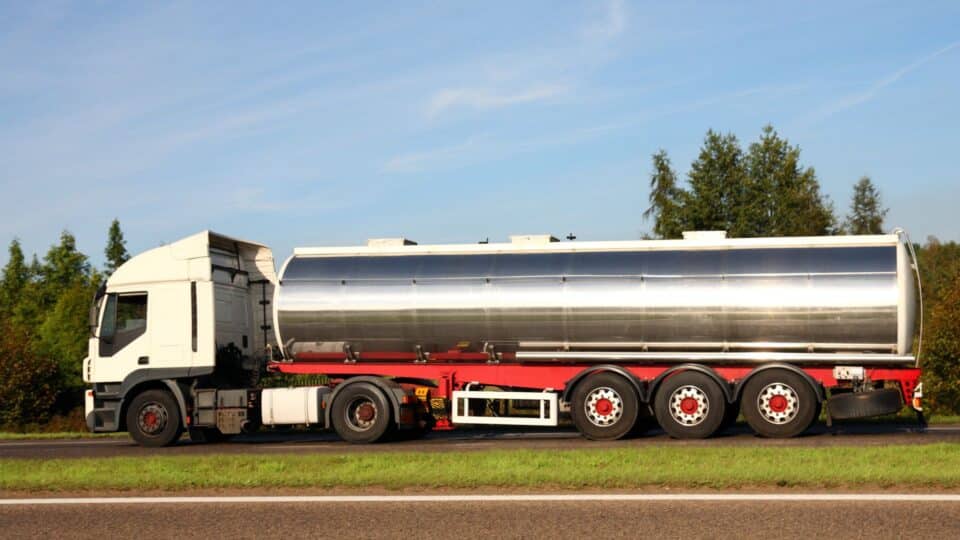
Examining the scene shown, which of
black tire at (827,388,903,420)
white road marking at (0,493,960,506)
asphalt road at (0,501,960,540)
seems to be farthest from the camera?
black tire at (827,388,903,420)

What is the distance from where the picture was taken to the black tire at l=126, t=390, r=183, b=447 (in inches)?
774

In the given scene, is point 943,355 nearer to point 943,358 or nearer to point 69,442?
point 943,358

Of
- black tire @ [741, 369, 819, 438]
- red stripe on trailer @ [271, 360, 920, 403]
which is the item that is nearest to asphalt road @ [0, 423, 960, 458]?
black tire @ [741, 369, 819, 438]

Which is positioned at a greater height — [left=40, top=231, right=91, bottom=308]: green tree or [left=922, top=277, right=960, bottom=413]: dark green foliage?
[left=40, top=231, right=91, bottom=308]: green tree

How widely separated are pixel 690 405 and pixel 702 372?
23.1 inches

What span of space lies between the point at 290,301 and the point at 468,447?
16.8 ft

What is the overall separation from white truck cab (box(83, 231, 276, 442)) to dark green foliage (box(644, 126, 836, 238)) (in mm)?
46907

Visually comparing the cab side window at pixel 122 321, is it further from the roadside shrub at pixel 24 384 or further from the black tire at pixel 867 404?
the roadside shrub at pixel 24 384

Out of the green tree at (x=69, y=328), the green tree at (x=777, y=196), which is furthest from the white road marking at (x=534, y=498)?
the green tree at (x=69, y=328)

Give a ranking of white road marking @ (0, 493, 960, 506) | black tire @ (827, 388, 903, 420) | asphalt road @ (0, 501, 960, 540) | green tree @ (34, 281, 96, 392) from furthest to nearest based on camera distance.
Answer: green tree @ (34, 281, 96, 392), black tire @ (827, 388, 903, 420), white road marking @ (0, 493, 960, 506), asphalt road @ (0, 501, 960, 540)

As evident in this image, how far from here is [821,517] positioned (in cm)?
841

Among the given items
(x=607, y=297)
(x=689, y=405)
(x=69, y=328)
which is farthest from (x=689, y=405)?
(x=69, y=328)

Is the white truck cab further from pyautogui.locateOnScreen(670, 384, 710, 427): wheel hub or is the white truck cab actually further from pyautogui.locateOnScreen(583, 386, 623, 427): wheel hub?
pyautogui.locateOnScreen(670, 384, 710, 427): wheel hub

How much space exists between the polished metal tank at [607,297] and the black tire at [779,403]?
520 millimetres
